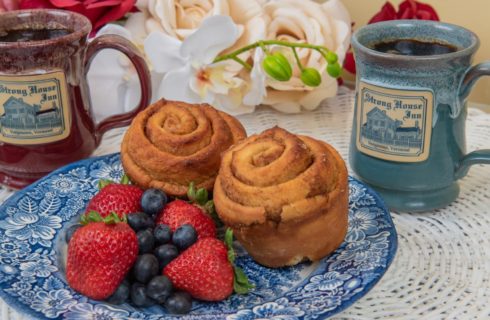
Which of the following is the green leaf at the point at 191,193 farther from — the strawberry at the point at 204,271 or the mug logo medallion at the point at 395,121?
the mug logo medallion at the point at 395,121

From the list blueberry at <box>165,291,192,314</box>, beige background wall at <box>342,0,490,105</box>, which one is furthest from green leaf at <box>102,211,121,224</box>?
beige background wall at <box>342,0,490,105</box>

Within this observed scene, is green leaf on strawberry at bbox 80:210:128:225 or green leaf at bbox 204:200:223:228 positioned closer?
green leaf on strawberry at bbox 80:210:128:225

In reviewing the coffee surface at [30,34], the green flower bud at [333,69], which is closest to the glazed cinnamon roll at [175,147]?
the coffee surface at [30,34]

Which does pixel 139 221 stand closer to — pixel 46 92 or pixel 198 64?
pixel 46 92

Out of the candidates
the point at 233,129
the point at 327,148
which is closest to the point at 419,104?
the point at 327,148

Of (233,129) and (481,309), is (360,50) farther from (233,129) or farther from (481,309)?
(481,309)

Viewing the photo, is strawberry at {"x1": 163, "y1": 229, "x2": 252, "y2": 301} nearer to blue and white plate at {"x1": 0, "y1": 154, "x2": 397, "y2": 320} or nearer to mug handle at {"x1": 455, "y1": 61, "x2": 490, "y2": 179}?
blue and white plate at {"x1": 0, "y1": 154, "x2": 397, "y2": 320}
